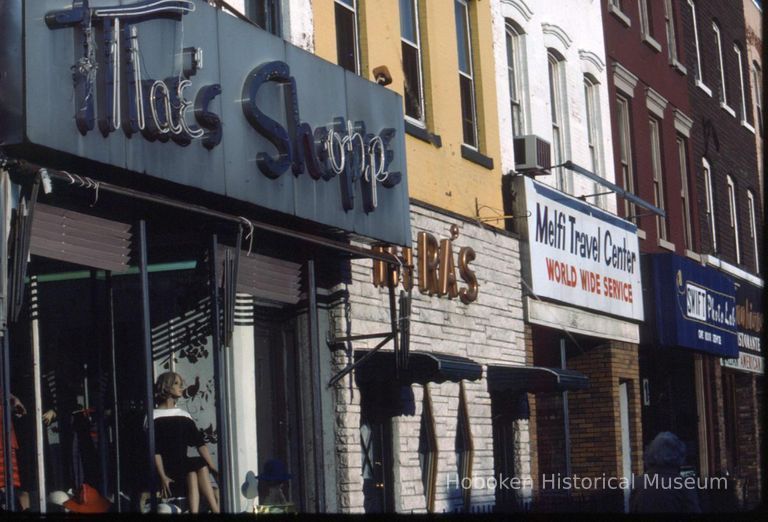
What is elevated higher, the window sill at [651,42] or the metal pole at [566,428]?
the window sill at [651,42]

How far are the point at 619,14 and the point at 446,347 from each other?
28.9ft

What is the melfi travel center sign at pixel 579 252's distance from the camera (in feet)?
57.5

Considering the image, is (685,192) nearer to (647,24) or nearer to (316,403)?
(647,24)

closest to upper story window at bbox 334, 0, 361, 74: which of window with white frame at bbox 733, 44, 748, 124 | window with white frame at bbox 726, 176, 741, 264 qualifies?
window with white frame at bbox 726, 176, 741, 264

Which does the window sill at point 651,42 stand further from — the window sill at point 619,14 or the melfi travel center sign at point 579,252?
the melfi travel center sign at point 579,252

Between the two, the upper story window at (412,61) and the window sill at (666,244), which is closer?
the upper story window at (412,61)

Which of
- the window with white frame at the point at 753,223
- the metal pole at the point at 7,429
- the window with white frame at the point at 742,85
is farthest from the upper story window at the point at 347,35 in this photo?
the window with white frame at the point at 742,85

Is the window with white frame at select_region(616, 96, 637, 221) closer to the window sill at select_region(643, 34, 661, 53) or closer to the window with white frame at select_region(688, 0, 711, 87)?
the window sill at select_region(643, 34, 661, 53)

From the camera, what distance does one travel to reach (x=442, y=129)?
Answer: 51.2ft

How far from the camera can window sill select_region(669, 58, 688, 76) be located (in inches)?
985

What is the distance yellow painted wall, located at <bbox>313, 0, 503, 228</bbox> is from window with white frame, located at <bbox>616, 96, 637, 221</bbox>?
5414 millimetres

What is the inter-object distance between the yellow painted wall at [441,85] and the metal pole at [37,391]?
14.4 ft

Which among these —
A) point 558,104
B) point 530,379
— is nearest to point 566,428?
point 530,379

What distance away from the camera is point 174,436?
1084cm
